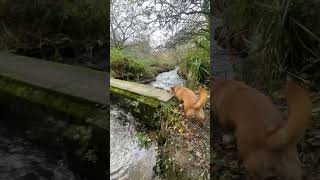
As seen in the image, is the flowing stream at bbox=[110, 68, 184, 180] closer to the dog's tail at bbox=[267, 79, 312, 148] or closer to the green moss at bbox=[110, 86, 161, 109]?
the green moss at bbox=[110, 86, 161, 109]

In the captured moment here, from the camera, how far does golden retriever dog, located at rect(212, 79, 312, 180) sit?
5.62 ft

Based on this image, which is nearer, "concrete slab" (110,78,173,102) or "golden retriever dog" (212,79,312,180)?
"golden retriever dog" (212,79,312,180)

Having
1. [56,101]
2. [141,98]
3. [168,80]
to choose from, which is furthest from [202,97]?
[56,101]

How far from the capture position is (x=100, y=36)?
2.11 metres

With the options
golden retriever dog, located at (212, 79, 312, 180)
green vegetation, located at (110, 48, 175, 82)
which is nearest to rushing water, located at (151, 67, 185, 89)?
green vegetation, located at (110, 48, 175, 82)

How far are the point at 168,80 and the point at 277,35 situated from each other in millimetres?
539

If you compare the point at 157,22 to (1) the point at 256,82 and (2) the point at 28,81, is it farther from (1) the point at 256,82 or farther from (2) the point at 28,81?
(2) the point at 28,81

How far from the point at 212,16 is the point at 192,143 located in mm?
604

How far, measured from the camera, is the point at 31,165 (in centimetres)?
219

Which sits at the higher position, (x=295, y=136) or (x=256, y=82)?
(x=256, y=82)

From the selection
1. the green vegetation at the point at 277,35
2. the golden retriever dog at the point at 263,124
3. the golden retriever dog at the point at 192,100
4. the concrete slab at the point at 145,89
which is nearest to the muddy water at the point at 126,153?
the concrete slab at the point at 145,89

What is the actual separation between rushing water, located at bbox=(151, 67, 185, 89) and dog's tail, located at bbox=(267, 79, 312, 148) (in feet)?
1.67

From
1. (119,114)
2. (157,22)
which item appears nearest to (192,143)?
(119,114)

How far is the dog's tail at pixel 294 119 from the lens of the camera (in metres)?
1.67
